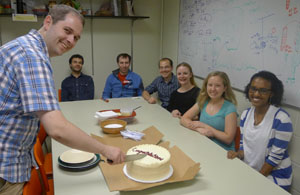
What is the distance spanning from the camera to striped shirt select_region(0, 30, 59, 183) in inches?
35.1

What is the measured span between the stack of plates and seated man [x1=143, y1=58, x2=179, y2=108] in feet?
5.16

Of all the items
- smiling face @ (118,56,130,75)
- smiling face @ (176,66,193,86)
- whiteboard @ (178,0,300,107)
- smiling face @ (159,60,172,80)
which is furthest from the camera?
smiling face @ (118,56,130,75)

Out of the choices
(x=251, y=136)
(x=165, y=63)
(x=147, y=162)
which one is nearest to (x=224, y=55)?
(x=165, y=63)

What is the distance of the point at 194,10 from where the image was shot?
333 cm

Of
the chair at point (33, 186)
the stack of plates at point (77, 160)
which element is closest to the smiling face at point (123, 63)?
the stack of plates at point (77, 160)

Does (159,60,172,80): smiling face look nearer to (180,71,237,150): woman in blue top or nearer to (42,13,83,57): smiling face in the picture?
(180,71,237,150): woman in blue top

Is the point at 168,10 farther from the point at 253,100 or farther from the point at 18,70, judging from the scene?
the point at 18,70

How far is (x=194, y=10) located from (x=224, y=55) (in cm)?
92

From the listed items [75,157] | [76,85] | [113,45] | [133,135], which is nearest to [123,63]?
[76,85]

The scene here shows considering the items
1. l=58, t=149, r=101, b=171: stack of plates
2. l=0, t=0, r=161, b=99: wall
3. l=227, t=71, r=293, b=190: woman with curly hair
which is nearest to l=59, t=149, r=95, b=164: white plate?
l=58, t=149, r=101, b=171: stack of plates

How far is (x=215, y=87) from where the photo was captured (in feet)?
6.61

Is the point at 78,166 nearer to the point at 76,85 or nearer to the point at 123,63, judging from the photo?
the point at 123,63

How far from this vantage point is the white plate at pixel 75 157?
1.34m

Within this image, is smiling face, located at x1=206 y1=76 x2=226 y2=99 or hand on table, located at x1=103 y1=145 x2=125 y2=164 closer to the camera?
hand on table, located at x1=103 y1=145 x2=125 y2=164
